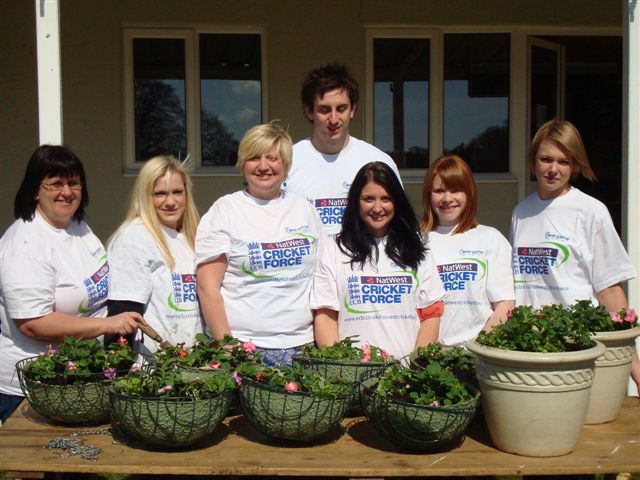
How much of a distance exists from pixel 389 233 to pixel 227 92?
4.34 meters

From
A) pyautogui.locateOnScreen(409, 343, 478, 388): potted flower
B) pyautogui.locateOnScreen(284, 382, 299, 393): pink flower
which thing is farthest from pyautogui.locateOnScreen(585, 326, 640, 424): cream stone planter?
pyautogui.locateOnScreen(284, 382, 299, 393): pink flower

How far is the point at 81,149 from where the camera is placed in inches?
262

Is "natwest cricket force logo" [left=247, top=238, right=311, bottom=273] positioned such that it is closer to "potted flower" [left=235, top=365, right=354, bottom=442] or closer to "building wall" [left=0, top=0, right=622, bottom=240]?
"potted flower" [left=235, top=365, right=354, bottom=442]

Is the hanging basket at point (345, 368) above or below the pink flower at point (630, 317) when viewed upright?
below

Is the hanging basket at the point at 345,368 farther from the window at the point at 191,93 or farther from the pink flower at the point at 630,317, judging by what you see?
the window at the point at 191,93

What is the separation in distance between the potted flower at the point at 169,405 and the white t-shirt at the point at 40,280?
2.09 feet

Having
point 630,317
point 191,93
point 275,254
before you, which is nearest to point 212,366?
point 275,254

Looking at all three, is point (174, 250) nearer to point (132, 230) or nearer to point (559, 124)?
point (132, 230)

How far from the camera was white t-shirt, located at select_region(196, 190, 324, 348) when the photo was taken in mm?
2809

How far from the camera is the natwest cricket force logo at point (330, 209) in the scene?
10.5 ft

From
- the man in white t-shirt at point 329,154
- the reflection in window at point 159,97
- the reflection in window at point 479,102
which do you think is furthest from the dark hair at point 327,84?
the reflection in window at point 479,102

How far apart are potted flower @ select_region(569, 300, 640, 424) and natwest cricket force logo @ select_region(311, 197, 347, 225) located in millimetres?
1124

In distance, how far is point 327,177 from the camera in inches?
128

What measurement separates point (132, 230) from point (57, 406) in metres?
0.79
